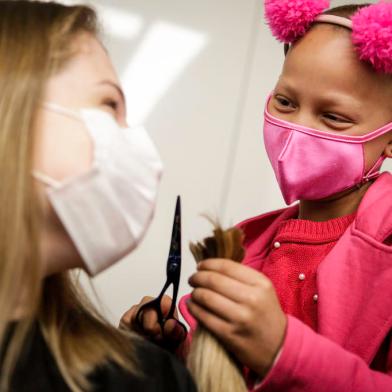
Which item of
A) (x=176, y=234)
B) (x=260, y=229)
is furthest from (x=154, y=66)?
(x=176, y=234)

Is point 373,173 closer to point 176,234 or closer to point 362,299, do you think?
point 362,299

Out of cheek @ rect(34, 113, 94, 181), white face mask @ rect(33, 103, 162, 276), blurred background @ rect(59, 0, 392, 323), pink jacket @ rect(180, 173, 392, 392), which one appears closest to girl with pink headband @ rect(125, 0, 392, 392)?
pink jacket @ rect(180, 173, 392, 392)

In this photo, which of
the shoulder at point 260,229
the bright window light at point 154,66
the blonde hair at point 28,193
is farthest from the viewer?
the bright window light at point 154,66

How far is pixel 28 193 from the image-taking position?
0.79 metres

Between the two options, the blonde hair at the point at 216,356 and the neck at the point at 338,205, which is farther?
the neck at the point at 338,205

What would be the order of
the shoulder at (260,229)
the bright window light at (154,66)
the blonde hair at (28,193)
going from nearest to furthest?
the blonde hair at (28,193)
the shoulder at (260,229)
the bright window light at (154,66)

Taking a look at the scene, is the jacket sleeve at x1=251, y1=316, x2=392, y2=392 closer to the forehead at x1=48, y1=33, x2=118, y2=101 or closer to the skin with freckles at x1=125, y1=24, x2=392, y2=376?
the skin with freckles at x1=125, y1=24, x2=392, y2=376

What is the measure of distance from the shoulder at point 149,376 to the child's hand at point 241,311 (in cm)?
7

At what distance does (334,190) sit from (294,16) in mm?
309

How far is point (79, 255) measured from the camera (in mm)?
847

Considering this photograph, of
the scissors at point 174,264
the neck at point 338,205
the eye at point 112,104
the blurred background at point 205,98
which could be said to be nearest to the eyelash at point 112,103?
the eye at point 112,104

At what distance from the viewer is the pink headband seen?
103 centimetres

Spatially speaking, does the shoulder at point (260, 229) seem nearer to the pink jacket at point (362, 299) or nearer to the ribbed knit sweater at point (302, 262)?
the ribbed knit sweater at point (302, 262)

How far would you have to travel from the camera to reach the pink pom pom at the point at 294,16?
113 cm
